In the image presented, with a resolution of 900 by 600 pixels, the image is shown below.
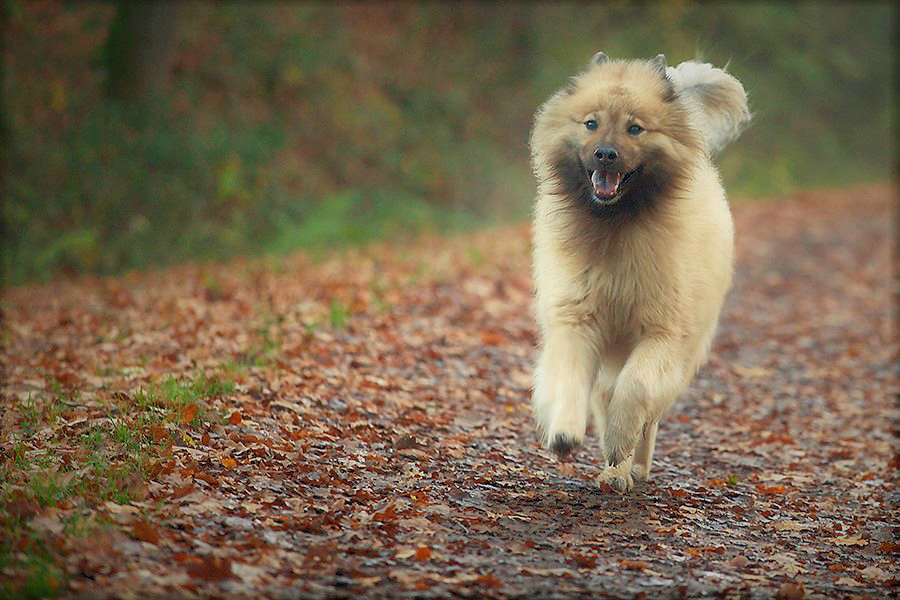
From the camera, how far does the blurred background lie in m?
13.1

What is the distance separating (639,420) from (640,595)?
4.38ft

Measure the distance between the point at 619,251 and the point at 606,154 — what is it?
59 centimetres

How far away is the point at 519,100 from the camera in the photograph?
2075cm

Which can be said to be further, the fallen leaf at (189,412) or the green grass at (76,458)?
the fallen leaf at (189,412)

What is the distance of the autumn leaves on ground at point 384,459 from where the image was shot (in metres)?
4.32

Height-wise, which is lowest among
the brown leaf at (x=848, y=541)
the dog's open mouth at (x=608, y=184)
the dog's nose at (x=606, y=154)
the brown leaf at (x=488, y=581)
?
the brown leaf at (x=488, y=581)

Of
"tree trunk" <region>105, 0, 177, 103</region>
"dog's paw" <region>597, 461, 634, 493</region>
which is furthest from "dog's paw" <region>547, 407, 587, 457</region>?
"tree trunk" <region>105, 0, 177, 103</region>

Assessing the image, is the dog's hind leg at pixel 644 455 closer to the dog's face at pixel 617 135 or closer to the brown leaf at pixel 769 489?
the brown leaf at pixel 769 489

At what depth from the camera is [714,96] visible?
21.3 feet

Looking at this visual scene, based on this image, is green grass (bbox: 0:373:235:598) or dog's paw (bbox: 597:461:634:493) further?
dog's paw (bbox: 597:461:634:493)

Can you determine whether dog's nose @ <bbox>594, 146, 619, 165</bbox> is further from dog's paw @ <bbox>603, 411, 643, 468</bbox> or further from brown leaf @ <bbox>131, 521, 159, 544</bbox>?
brown leaf @ <bbox>131, 521, 159, 544</bbox>

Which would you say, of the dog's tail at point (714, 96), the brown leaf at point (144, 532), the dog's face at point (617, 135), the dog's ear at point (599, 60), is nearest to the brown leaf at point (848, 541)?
the dog's face at point (617, 135)

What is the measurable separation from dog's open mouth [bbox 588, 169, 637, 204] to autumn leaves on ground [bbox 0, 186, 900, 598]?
1.72m

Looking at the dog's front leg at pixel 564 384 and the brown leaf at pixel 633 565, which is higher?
the dog's front leg at pixel 564 384
